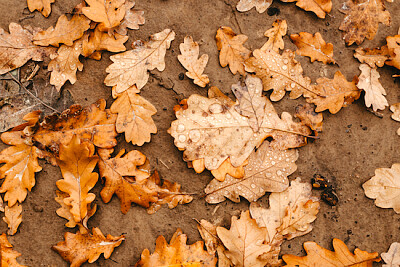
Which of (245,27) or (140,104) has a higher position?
(245,27)

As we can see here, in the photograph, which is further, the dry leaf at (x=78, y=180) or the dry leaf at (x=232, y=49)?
the dry leaf at (x=232, y=49)

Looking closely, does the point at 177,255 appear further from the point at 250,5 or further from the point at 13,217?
the point at 250,5

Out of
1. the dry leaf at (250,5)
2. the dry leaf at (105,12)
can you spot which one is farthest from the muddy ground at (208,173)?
the dry leaf at (105,12)

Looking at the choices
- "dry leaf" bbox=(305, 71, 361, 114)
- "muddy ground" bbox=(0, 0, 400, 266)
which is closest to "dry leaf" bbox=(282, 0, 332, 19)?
"muddy ground" bbox=(0, 0, 400, 266)

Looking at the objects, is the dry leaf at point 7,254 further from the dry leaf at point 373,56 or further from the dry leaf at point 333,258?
the dry leaf at point 373,56

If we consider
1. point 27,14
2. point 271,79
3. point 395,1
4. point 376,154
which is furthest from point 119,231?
point 395,1

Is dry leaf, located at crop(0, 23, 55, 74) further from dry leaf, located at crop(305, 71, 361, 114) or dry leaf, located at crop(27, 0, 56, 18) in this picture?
dry leaf, located at crop(305, 71, 361, 114)

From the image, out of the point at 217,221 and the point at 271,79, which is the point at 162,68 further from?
the point at 217,221
